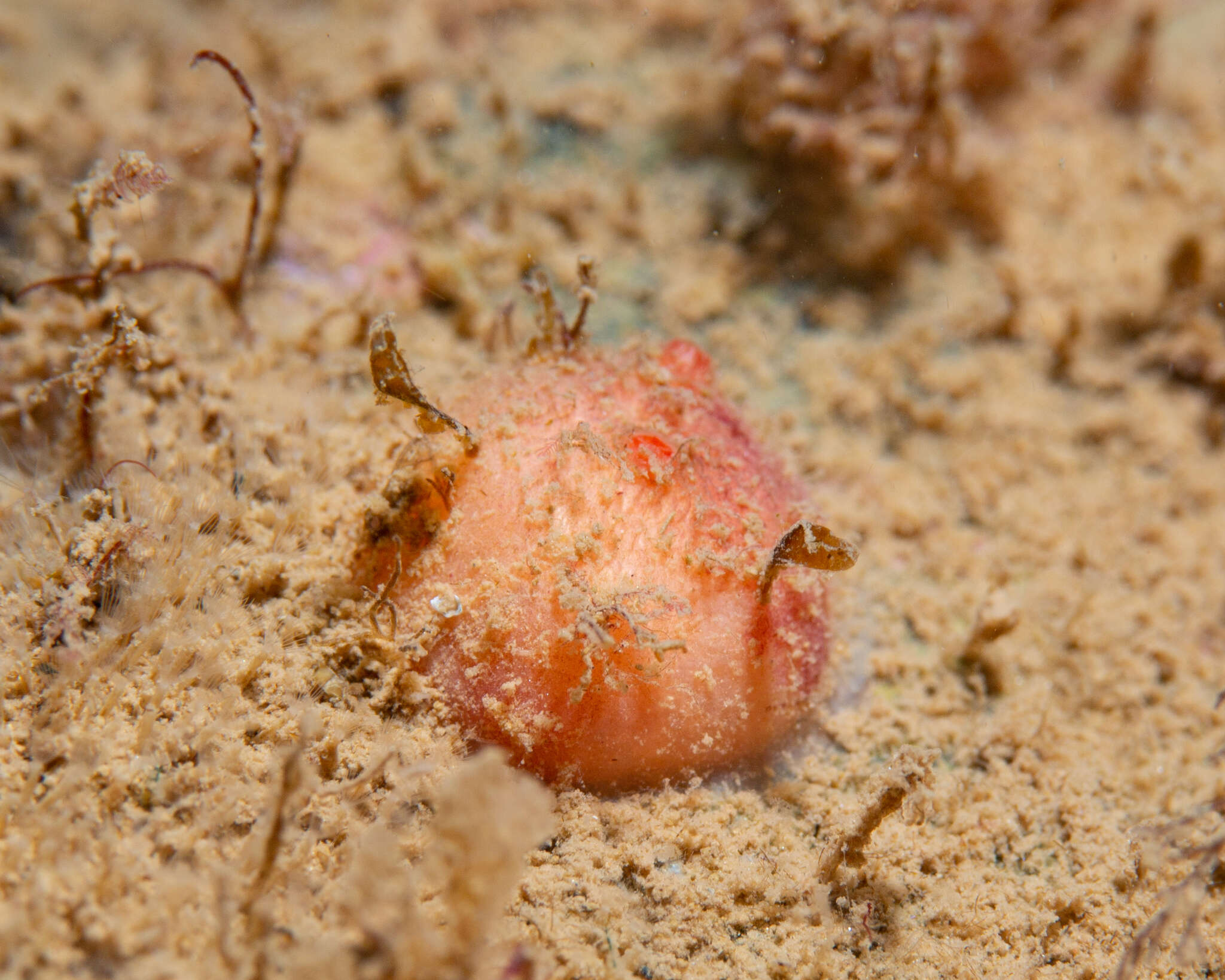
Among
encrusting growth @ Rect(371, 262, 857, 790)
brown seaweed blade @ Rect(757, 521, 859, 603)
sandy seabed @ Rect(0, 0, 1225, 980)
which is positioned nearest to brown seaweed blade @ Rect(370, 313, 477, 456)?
encrusting growth @ Rect(371, 262, 857, 790)

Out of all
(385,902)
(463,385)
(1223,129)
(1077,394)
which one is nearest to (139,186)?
(463,385)

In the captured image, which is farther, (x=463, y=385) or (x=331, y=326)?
(x=331, y=326)

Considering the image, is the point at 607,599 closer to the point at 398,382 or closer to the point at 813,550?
the point at 813,550

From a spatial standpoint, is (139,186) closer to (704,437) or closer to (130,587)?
(130,587)

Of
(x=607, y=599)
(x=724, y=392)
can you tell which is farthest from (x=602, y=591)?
(x=724, y=392)

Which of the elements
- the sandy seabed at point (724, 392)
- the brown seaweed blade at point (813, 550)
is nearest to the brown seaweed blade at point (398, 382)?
the sandy seabed at point (724, 392)
